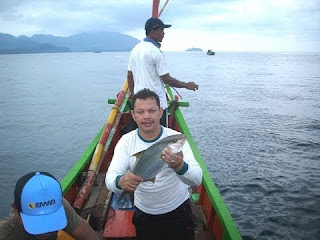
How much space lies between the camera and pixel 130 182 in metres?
2.64

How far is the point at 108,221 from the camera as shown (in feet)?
15.6

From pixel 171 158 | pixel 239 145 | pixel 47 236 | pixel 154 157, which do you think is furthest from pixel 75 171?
pixel 239 145

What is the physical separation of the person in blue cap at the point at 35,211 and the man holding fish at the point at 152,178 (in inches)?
21.0

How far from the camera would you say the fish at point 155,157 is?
2.60 m

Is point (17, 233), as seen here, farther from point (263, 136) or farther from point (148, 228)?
point (263, 136)

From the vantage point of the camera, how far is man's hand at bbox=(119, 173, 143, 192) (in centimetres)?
263

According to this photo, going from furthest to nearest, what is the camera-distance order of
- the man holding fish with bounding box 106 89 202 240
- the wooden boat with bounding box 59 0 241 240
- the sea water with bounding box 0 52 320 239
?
the sea water with bounding box 0 52 320 239, the wooden boat with bounding box 59 0 241 240, the man holding fish with bounding box 106 89 202 240

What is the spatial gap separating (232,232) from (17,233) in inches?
105

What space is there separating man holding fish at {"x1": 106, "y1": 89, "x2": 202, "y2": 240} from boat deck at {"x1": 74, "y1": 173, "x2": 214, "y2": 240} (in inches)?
51.4

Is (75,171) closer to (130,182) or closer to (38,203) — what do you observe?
(38,203)

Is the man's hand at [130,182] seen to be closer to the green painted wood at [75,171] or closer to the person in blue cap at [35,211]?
the person in blue cap at [35,211]

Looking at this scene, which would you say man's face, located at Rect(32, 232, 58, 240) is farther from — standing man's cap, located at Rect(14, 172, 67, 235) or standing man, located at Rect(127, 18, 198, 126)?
standing man, located at Rect(127, 18, 198, 126)

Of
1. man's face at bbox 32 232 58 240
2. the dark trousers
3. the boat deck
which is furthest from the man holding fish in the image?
the boat deck

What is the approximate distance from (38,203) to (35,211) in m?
0.08
